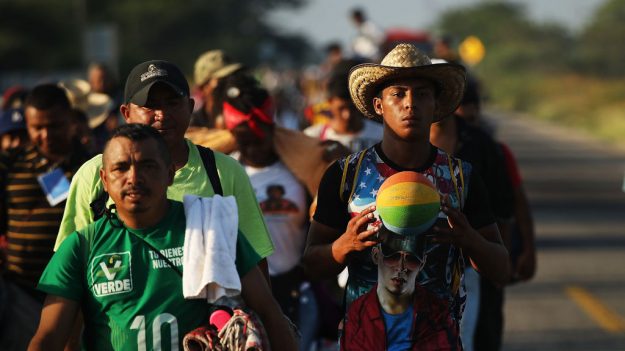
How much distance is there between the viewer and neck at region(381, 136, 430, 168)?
16.4 feet

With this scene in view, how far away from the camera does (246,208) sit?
16.9ft

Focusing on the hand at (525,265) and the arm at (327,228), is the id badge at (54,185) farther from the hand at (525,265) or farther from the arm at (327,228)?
the hand at (525,265)

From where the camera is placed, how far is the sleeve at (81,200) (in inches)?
200

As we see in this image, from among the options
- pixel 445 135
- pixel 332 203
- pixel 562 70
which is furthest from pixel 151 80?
pixel 562 70

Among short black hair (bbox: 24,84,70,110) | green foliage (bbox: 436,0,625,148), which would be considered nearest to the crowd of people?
short black hair (bbox: 24,84,70,110)

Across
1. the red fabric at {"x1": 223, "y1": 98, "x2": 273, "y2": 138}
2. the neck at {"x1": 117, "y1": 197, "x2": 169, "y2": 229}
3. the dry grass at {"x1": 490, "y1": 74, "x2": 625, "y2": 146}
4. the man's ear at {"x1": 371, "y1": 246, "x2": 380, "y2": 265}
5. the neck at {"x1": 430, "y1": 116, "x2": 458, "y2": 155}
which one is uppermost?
the dry grass at {"x1": 490, "y1": 74, "x2": 625, "y2": 146}

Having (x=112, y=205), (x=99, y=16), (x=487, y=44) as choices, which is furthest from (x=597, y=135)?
(x=487, y=44)

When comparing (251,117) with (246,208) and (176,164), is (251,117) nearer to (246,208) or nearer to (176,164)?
(176,164)

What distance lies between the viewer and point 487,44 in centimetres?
12925

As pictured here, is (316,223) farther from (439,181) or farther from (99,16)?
(99,16)

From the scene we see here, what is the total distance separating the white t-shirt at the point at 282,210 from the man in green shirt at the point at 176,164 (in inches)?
75.2

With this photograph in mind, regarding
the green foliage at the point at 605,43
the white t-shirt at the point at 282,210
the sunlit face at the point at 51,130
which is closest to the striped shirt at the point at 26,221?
the sunlit face at the point at 51,130

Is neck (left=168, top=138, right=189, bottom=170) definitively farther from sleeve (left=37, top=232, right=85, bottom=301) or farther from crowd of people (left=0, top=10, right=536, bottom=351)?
sleeve (left=37, top=232, right=85, bottom=301)

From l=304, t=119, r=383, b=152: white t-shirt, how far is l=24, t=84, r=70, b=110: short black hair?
66.6 inches
